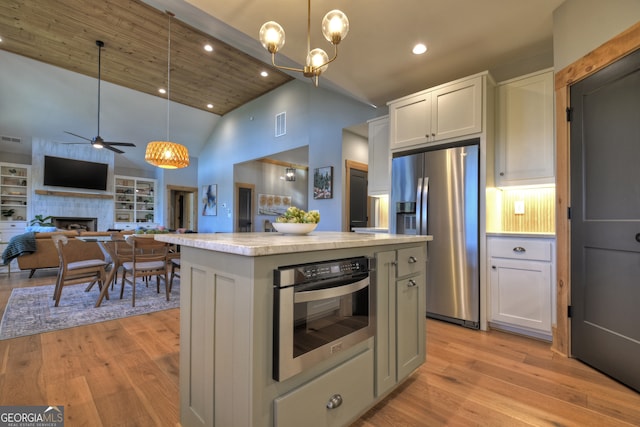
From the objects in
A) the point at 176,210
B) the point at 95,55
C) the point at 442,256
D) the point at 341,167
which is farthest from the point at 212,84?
the point at 442,256

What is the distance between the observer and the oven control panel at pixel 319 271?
1.04m

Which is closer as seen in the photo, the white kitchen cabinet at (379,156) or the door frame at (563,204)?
the door frame at (563,204)

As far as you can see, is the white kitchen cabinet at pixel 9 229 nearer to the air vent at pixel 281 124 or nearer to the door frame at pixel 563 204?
the air vent at pixel 281 124

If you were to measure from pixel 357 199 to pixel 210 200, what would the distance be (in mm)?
5478

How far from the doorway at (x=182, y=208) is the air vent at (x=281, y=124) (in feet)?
16.0

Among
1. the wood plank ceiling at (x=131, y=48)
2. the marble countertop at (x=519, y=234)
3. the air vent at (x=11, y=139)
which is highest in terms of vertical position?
the wood plank ceiling at (x=131, y=48)

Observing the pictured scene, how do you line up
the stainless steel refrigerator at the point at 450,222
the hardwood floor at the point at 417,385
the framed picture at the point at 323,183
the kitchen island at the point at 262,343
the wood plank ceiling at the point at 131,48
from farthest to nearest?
the framed picture at the point at 323,183 → the wood plank ceiling at the point at 131,48 → the stainless steel refrigerator at the point at 450,222 → the hardwood floor at the point at 417,385 → the kitchen island at the point at 262,343

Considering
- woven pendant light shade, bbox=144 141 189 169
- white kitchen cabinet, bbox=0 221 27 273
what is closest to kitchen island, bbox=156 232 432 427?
woven pendant light shade, bbox=144 141 189 169

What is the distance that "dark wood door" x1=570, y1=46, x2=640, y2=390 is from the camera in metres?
1.75

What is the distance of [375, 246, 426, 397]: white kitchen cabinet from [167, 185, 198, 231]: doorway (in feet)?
30.1

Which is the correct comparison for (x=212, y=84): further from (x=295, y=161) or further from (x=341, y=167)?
(x=341, y=167)

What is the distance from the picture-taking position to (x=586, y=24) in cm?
205

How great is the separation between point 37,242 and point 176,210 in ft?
20.0

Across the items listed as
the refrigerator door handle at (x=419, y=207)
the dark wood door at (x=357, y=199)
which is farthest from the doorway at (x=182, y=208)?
the refrigerator door handle at (x=419, y=207)
